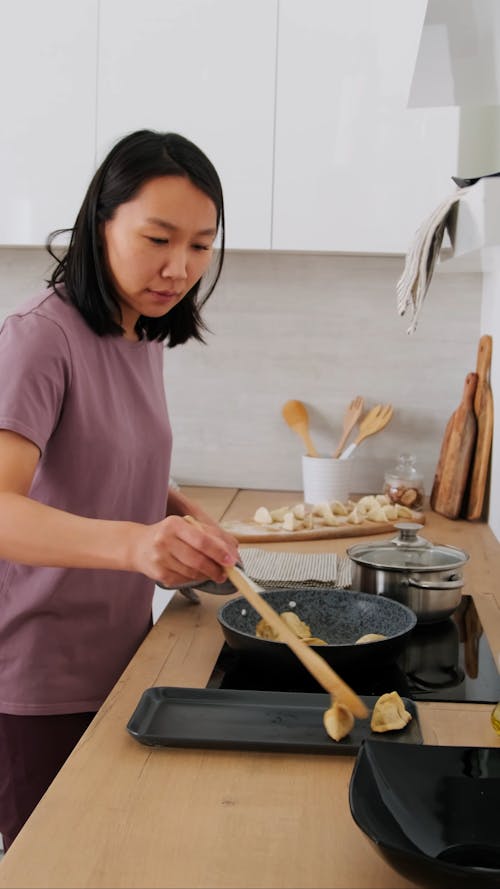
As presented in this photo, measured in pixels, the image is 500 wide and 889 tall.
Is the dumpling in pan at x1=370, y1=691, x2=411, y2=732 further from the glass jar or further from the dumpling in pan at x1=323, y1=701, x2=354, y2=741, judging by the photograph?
the glass jar

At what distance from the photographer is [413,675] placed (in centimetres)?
135

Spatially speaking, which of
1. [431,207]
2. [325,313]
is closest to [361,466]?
[325,313]

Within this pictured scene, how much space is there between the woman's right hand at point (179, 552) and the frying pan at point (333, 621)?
0.79 feet

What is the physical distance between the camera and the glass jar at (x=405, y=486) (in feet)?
8.13

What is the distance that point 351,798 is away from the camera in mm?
867

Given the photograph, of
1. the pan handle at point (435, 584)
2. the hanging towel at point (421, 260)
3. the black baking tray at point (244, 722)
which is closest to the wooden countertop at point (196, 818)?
the black baking tray at point (244, 722)

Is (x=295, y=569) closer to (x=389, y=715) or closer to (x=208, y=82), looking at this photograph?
(x=389, y=715)

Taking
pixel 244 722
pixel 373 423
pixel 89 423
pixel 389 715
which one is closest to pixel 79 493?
pixel 89 423

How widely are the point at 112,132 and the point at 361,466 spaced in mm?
1095

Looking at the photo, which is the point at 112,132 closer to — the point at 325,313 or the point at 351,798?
the point at 325,313

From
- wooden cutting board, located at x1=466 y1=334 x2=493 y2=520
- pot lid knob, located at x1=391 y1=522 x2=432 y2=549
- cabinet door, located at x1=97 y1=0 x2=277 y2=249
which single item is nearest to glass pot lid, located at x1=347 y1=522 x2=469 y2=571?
pot lid knob, located at x1=391 y1=522 x2=432 y2=549

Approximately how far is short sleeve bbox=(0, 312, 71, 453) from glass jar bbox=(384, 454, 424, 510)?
133 cm

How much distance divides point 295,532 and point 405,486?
0.42 metres

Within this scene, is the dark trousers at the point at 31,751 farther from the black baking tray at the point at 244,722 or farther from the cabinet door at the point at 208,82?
the cabinet door at the point at 208,82
